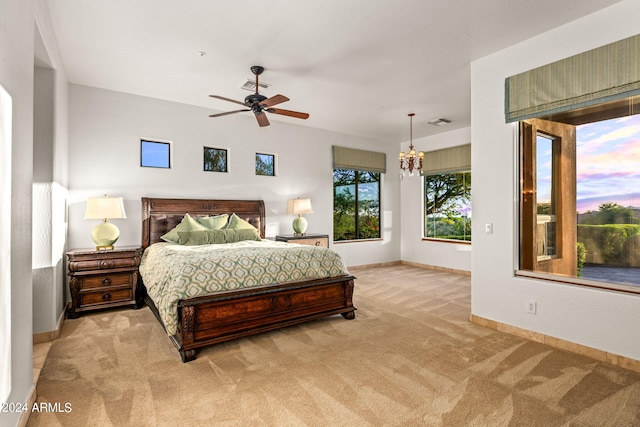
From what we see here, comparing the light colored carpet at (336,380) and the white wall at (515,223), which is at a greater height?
the white wall at (515,223)

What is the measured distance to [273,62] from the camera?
3736 millimetres

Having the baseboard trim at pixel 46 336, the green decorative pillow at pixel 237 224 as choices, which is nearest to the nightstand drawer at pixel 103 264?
the baseboard trim at pixel 46 336

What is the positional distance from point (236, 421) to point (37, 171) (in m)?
3.11

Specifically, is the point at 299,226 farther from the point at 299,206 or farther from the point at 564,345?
the point at 564,345

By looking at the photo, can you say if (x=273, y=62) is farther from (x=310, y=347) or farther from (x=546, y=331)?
(x=546, y=331)

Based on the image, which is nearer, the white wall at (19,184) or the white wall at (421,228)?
the white wall at (19,184)

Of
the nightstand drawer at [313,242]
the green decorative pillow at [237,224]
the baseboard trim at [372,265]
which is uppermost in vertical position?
the green decorative pillow at [237,224]

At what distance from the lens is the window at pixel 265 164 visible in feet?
19.5

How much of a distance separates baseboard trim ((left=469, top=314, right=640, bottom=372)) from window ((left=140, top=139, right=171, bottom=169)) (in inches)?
185

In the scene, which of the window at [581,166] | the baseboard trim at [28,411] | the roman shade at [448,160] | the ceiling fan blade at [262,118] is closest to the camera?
the baseboard trim at [28,411]

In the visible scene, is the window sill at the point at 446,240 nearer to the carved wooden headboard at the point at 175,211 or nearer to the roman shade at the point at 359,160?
the roman shade at the point at 359,160

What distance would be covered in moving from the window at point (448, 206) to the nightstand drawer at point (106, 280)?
18.8 ft

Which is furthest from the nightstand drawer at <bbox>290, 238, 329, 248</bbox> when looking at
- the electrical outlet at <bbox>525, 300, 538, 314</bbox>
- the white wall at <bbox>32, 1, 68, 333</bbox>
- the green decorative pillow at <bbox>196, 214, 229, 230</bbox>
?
the electrical outlet at <bbox>525, 300, 538, 314</bbox>

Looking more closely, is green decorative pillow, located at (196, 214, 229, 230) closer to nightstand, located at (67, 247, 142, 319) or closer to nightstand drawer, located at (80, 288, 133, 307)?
nightstand, located at (67, 247, 142, 319)
